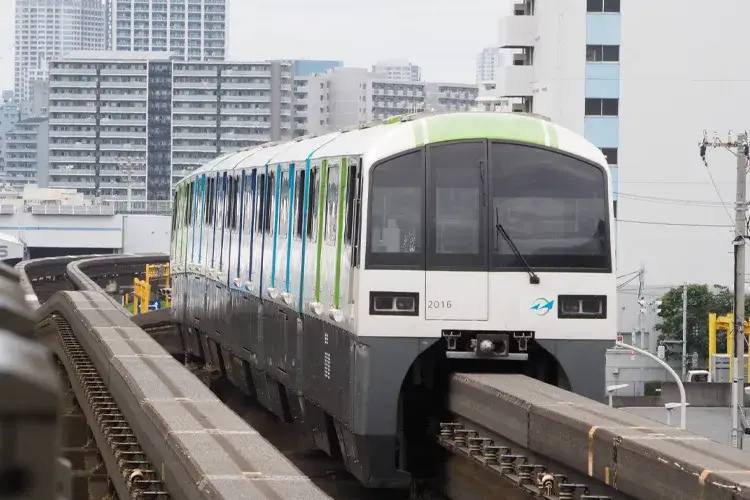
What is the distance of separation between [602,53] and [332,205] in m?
56.7

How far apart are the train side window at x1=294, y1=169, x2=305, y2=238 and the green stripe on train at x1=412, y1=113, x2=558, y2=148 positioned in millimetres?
2777

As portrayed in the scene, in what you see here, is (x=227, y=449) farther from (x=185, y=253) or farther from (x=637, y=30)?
(x=637, y=30)

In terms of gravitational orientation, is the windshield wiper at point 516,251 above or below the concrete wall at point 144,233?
below

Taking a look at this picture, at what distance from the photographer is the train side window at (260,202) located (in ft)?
52.9

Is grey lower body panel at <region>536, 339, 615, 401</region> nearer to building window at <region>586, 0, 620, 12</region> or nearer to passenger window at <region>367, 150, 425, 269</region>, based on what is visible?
passenger window at <region>367, 150, 425, 269</region>

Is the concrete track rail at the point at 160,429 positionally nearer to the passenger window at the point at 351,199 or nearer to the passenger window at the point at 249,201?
the passenger window at the point at 351,199

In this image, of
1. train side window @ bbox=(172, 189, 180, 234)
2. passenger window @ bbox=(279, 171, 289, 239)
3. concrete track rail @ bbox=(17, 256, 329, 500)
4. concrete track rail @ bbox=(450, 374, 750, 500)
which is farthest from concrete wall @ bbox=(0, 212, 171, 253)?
concrete track rail @ bbox=(450, 374, 750, 500)

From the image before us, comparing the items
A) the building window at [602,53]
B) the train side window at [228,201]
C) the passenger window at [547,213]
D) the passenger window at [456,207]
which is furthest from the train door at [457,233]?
the building window at [602,53]

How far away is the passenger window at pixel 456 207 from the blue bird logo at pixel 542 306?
0.42 m

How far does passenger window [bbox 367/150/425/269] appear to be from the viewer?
35.1 feet

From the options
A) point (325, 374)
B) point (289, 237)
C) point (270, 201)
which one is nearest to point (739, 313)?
point (270, 201)

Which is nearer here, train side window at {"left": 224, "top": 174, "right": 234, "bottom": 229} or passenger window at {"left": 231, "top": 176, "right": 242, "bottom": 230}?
passenger window at {"left": 231, "top": 176, "right": 242, "bottom": 230}

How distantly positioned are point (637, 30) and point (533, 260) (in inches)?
2276

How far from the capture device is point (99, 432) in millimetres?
10266
